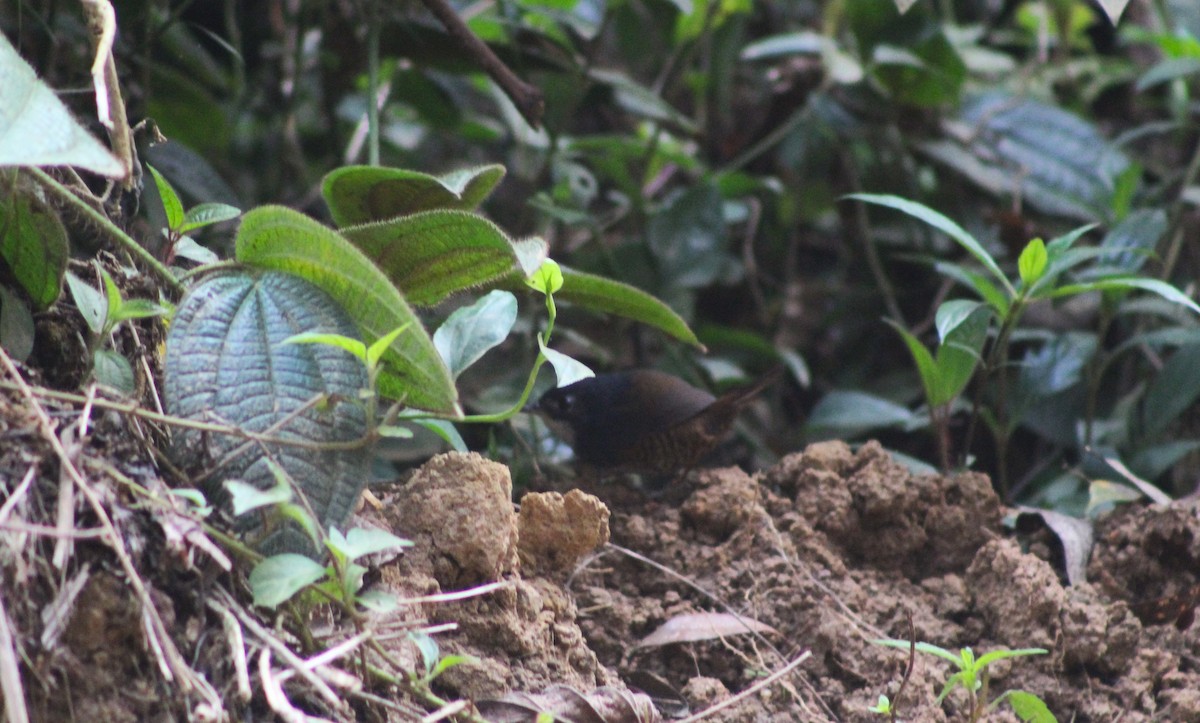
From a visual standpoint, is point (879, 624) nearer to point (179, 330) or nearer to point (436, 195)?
point (436, 195)

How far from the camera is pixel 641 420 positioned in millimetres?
2096

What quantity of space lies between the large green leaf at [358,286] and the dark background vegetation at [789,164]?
0.98 meters

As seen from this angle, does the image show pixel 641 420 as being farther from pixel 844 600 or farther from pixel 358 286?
pixel 358 286

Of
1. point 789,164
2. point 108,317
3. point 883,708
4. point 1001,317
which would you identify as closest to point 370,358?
point 108,317

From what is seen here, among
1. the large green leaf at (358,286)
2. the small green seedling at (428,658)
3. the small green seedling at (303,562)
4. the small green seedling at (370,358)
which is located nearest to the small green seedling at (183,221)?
the large green leaf at (358,286)

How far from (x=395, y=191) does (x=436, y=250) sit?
0.65 feet

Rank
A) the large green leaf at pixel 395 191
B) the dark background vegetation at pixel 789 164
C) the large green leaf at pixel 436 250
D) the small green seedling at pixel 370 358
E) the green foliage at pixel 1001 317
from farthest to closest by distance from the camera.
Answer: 1. the dark background vegetation at pixel 789 164
2. the green foliage at pixel 1001 317
3. the large green leaf at pixel 395 191
4. the large green leaf at pixel 436 250
5. the small green seedling at pixel 370 358

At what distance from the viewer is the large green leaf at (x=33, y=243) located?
3.98ft

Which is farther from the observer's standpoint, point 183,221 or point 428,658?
point 183,221

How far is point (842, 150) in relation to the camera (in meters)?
3.25

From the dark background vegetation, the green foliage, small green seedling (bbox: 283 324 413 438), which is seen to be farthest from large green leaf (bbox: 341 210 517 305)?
the dark background vegetation

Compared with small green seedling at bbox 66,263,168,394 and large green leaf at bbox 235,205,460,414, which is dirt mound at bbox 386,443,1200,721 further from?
small green seedling at bbox 66,263,168,394

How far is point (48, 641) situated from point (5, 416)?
0.72 ft

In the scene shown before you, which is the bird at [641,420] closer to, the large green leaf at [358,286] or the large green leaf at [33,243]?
the large green leaf at [358,286]
